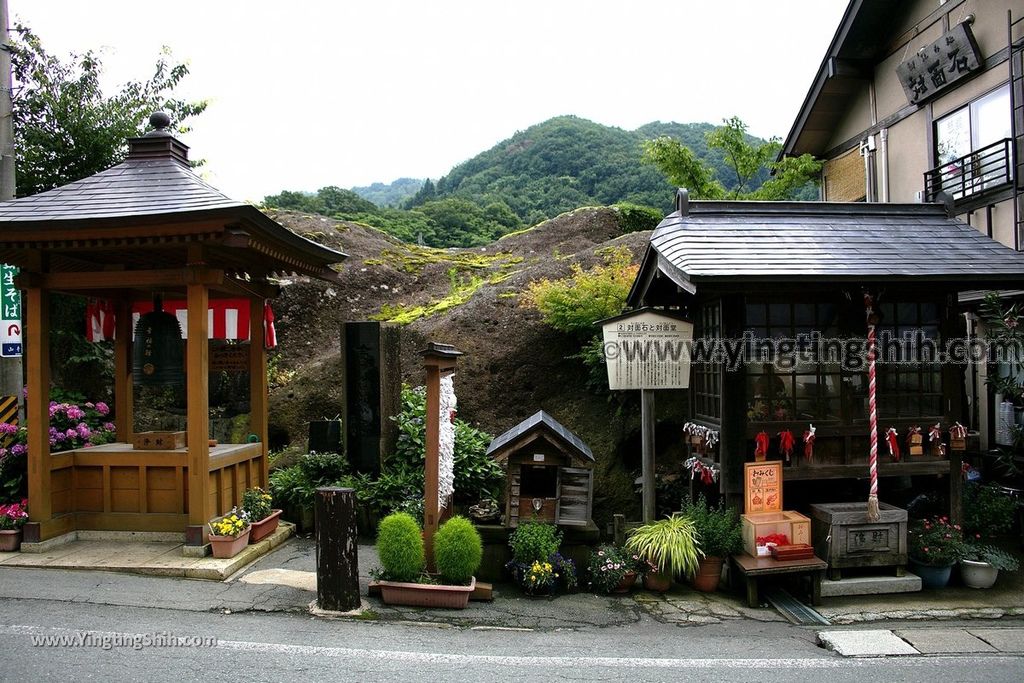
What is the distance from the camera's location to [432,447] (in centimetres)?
758

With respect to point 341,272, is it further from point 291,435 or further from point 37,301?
point 37,301

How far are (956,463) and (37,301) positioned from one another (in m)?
12.0

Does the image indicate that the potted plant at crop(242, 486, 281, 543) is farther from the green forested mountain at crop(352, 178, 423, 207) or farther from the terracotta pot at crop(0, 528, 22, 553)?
the green forested mountain at crop(352, 178, 423, 207)

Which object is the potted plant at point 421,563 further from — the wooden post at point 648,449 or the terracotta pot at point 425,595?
the wooden post at point 648,449

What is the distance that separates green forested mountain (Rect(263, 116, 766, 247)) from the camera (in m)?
34.4

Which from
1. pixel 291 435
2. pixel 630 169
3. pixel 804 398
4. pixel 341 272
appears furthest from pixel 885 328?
pixel 630 169

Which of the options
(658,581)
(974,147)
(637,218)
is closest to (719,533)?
(658,581)

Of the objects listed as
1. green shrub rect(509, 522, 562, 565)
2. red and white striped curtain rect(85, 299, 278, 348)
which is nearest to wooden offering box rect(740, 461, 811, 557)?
green shrub rect(509, 522, 562, 565)

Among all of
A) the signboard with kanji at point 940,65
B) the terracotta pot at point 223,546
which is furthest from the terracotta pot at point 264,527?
the signboard with kanji at point 940,65

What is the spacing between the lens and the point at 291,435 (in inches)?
526

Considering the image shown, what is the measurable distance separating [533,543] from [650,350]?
111 inches

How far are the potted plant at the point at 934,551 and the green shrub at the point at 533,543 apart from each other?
4507 millimetres

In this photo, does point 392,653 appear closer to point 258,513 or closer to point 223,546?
point 223,546

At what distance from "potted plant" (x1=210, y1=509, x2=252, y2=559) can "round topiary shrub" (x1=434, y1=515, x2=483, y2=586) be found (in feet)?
8.80
